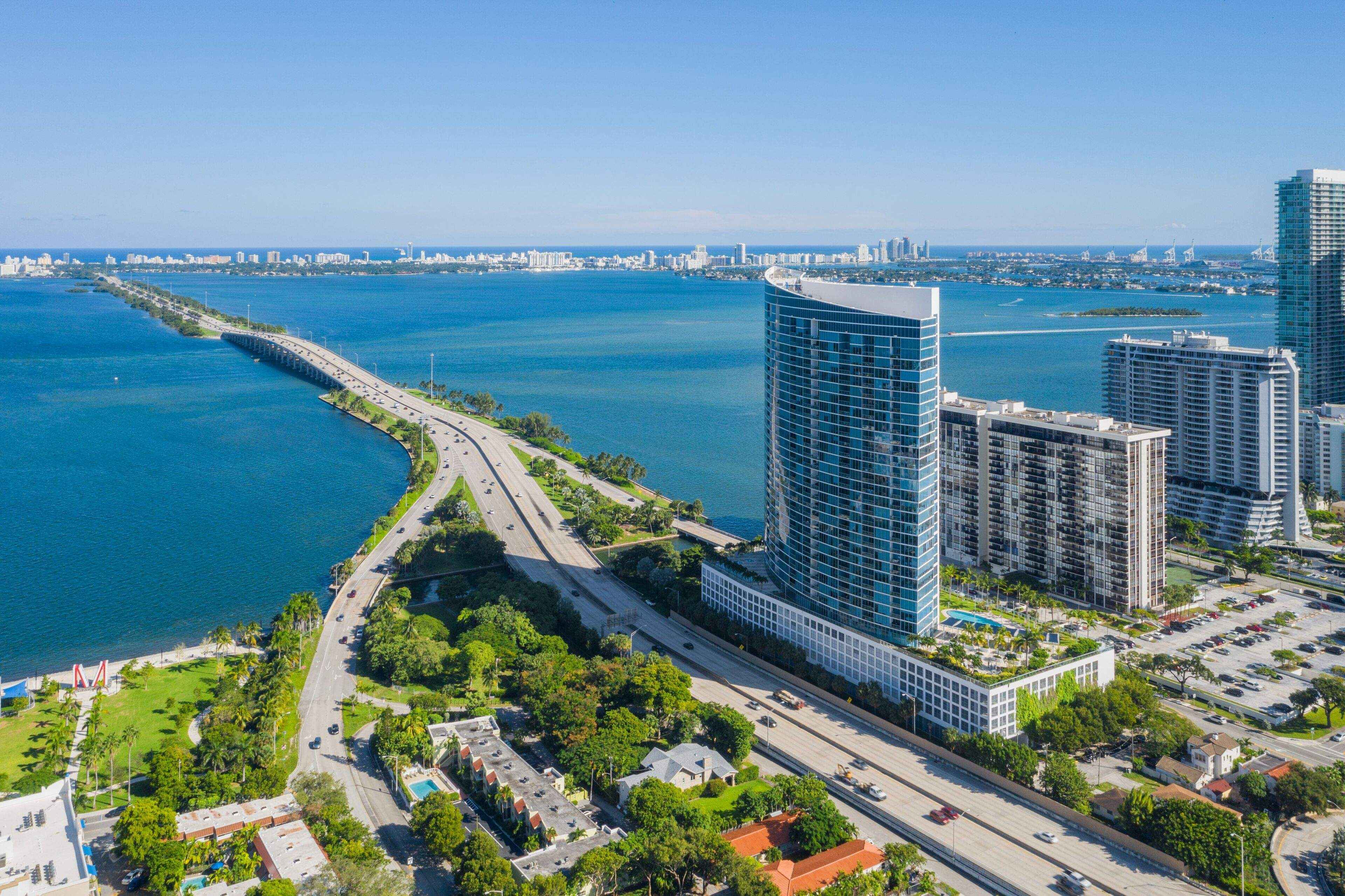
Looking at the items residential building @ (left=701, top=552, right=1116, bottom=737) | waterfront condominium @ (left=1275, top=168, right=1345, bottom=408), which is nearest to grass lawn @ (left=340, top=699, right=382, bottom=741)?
residential building @ (left=701, top=552, right=1116, bottom=737)

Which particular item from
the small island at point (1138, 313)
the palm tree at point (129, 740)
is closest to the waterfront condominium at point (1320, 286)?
the palm tree at point (129, 740)

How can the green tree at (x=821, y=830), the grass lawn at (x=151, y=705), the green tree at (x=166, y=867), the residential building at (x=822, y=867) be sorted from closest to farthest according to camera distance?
the green tree at (x=166, y=867) < the residential building at (x=822, y=867) < the green tree at (x=821, y=830) < the grass lawn at (x=151, y=705)

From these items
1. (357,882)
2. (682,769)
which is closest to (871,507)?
(682,769)

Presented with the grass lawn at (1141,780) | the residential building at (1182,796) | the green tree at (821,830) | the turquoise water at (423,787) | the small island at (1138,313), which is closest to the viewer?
the green tree at (821,830)

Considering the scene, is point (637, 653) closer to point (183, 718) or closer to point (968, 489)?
point (183, 718)

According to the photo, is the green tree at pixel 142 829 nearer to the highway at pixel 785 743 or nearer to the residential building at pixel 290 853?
the residential building at pixel 290 853

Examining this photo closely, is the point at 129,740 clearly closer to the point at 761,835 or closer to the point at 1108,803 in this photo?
the point at 761,835

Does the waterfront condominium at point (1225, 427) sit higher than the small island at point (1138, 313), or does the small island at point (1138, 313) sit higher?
the small island at point (1138, 313)
